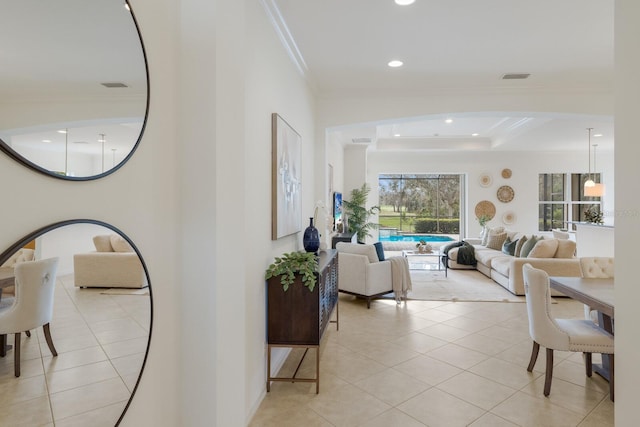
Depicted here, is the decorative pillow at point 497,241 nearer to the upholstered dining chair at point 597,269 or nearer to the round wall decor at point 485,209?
the round wall decor at point 485,209

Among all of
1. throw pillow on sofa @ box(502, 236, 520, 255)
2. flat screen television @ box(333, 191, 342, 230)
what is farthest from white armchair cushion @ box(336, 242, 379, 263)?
throw pillow on sofa @ box(502, 236, 520, 255)

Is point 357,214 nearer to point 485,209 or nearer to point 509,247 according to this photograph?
point 509,247

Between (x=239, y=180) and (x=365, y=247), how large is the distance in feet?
12.6

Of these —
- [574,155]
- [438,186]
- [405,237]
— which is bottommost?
[405,237]

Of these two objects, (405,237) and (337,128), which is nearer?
(337,128)

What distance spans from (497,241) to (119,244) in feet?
26.9

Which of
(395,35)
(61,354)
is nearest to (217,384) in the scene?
(61,354)

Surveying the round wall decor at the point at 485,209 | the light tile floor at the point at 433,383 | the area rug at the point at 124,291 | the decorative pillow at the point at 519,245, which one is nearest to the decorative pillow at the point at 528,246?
the decorative pillow at the point at 519,245

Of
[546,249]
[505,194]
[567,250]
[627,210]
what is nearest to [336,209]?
[546,249]

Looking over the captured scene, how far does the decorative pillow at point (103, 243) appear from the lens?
45.7 inches

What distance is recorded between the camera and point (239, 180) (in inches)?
69.5

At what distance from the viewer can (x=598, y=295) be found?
9.14ft

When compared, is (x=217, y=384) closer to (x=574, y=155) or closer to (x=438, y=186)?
(x=438, y=186)

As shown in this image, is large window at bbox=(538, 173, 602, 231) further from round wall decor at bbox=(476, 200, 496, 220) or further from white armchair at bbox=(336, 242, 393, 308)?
white armchair at bbox=(336, 242, 393, 308)
